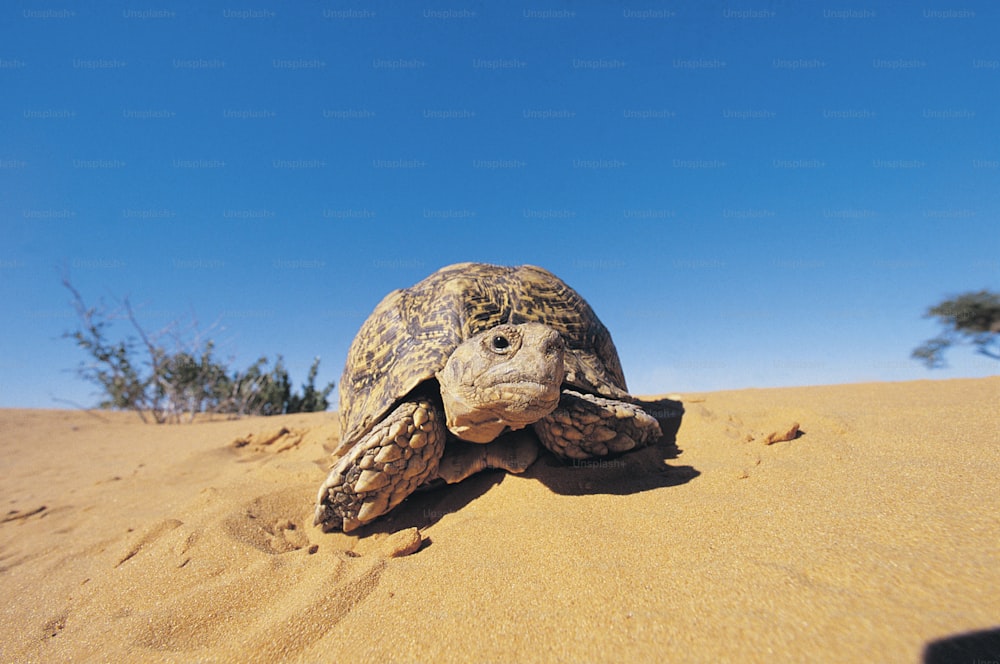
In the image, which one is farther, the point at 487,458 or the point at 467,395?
the point at 487,458

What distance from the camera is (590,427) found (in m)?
2.59

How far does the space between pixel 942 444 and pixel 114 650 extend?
161 inches

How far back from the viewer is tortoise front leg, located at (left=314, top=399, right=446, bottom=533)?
246 centimetres

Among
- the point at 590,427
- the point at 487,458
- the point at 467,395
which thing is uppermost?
the point at 467,395

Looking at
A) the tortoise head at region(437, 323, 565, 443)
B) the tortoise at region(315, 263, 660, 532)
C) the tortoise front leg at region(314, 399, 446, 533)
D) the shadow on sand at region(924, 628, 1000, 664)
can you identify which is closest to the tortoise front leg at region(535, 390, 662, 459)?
the tortoise at region(315, 263, 660, 532)

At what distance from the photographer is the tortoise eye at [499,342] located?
7.35ft

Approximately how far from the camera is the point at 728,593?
1304mm

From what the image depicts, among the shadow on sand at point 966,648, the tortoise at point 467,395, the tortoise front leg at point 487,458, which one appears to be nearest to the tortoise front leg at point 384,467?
the tortoise at point 467,395

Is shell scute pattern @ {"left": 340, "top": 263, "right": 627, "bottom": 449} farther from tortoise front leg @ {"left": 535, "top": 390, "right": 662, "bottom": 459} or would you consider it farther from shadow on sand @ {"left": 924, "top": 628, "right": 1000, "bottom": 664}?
shadow on sand @ {"left": 924, "top": 628, "right": 1000, "bottom": 664}

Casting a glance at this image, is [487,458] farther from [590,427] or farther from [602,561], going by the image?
[602,561]

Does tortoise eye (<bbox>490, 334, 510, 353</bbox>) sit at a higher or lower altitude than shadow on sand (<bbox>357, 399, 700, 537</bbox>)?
higher

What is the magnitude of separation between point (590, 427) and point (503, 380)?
810 mm

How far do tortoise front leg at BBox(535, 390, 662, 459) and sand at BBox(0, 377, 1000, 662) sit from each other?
0.13 meters

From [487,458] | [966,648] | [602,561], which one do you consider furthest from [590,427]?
[966,648]
